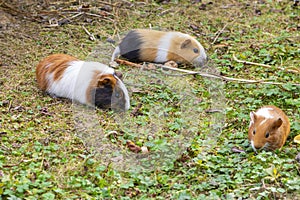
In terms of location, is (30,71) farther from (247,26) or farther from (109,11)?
(247,26)

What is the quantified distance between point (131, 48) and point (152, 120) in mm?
1591

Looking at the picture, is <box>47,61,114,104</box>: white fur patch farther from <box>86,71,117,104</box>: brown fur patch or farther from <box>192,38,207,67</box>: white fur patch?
<box>192,38,207,67</box>: white fur patch

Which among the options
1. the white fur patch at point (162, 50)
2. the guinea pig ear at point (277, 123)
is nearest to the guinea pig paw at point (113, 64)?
the white fur patch at point (162, 50)

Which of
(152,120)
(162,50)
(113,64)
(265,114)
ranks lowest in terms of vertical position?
(152,120)

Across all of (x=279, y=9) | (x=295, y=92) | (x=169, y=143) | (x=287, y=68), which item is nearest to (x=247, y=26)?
(x=279, y=9)

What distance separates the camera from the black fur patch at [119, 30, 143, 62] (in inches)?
257

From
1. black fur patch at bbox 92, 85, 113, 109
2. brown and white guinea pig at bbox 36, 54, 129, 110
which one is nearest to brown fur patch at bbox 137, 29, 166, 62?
brown and white guinea pig at bbox 36, 54, 129, 110

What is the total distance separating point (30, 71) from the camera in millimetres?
6082

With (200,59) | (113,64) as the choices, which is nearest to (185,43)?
(200,59)

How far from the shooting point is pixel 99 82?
5.43m

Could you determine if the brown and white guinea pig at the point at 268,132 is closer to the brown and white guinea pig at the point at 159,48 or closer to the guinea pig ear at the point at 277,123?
the guinea pig ear at the point at 277,123

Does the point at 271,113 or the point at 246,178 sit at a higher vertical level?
the point at 271,113

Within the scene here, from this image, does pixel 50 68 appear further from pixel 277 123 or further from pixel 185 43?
pixel 277 123

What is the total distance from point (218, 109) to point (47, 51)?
2453mm
